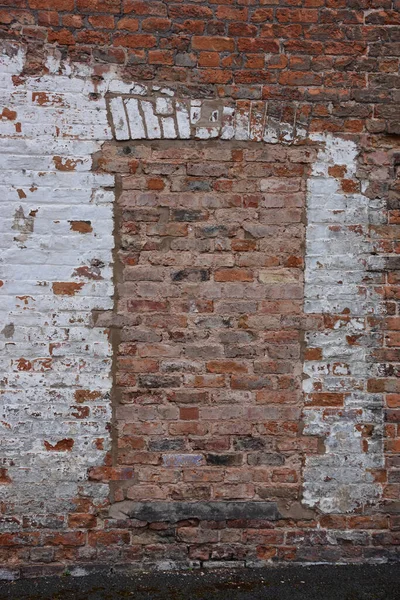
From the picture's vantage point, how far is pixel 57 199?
318 centimetres

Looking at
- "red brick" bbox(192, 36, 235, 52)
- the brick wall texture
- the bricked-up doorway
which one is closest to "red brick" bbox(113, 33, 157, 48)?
the brick wall texture

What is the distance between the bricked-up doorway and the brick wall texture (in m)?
0.01

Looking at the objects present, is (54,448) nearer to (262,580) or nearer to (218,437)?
(218,437)

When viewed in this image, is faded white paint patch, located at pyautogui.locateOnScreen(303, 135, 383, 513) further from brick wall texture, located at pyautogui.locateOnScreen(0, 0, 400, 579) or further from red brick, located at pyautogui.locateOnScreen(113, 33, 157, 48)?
red brick, located at pyautogui.locateOnScreen(113, 33, 157, 48)

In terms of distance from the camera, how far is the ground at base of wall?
9.91 ft

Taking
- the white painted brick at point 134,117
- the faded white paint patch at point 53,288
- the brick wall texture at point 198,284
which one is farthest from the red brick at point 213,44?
the faded white paint patch at point 53,288

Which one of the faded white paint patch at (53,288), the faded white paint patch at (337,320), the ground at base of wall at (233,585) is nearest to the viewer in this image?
the ground at base of wall at (233,585)

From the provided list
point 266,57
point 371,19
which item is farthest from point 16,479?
point 371,19

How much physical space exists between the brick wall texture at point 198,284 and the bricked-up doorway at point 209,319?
0.4 inches

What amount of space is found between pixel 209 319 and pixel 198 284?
0.63 ft

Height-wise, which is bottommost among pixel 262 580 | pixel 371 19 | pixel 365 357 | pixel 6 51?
pixel 262 580

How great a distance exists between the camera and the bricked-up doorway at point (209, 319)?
3223mm

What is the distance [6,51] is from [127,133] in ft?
2.38

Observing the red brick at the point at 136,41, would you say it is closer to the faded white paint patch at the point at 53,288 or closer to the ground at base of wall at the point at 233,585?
the faded white paint patch at the point at 53,288
